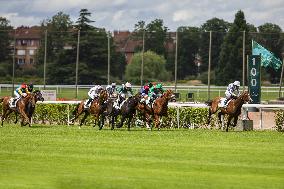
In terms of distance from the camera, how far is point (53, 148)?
18000mm

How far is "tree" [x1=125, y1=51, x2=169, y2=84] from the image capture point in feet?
240

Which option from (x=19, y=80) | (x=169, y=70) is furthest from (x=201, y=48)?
(x=19, y=80)

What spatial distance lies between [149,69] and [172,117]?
159ft

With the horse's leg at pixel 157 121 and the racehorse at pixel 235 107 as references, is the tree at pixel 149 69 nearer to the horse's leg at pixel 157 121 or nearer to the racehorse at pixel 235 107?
the horse's leg at pixel 157 121

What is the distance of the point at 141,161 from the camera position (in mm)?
15219

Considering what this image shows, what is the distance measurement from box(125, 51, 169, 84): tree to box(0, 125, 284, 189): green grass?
50481 millimetres

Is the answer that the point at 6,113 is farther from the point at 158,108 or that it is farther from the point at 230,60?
the point at 230,60

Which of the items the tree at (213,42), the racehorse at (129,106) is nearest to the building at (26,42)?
the tree at (213,42)

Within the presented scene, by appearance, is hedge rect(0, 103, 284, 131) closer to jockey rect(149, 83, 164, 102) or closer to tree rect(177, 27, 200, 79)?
jockey rect(149, 83, 164, 102)

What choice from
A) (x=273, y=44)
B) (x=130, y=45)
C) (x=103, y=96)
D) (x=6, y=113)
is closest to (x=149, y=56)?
(x=273, y=44)

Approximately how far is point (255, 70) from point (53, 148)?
11.8 metres

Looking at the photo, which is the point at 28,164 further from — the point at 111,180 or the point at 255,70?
the point at 255,70

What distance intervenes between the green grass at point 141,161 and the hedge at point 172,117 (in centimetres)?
616

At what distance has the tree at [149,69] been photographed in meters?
73.2
